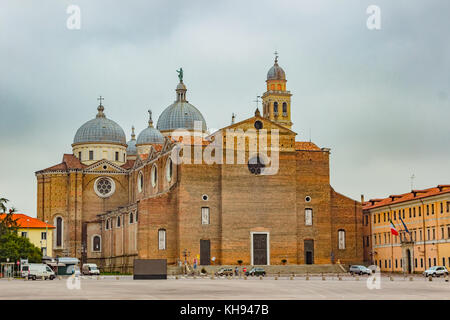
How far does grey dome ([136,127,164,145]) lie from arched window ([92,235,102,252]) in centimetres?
1571

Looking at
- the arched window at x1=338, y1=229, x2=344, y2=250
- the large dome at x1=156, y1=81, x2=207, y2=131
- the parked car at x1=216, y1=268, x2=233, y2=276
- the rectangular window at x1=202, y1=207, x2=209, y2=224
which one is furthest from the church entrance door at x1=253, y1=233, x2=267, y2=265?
the large dome at x1=156, y1=81, x2=207, y2=131

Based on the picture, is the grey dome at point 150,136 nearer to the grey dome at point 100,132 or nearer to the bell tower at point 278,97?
the grey dome at point 100,132

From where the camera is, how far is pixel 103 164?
329ft

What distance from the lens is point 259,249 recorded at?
79750 mm

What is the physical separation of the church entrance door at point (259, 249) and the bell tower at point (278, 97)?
117 feet

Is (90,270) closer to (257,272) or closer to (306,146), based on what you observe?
(257,272)

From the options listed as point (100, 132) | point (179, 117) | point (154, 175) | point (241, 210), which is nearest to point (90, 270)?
point (241, 210)

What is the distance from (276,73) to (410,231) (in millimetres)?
42310

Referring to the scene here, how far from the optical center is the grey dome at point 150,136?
106m

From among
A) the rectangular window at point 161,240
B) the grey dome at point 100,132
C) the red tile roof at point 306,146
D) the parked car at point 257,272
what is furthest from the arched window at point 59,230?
the parked car at point 257,272

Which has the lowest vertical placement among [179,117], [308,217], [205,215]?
[308,217]

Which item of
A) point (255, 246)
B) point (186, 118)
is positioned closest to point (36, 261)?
point (255, 246)
